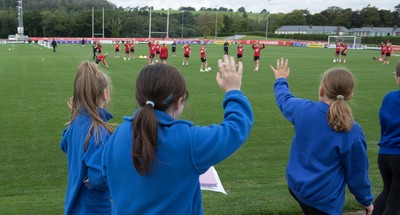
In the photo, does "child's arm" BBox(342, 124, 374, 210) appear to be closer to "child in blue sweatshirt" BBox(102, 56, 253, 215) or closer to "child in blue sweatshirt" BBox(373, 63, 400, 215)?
"child in blue sweatshirt" BBox(373, 63, 400, 215)

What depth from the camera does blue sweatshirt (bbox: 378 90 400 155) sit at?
339cm

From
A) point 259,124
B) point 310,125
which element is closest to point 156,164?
point 310,125

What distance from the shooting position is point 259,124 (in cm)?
936

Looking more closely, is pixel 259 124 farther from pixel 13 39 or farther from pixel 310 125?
pixel 13 39

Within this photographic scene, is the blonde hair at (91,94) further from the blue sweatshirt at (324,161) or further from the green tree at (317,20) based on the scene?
the green tree at (317,20)

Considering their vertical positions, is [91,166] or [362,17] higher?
[362,17]

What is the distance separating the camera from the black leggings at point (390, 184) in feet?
11.1

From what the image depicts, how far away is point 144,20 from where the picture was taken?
89750mm

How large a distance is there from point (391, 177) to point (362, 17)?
→ 119678mm

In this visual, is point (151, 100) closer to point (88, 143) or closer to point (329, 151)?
point (88, 143)

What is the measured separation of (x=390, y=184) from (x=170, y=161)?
2.59 meters

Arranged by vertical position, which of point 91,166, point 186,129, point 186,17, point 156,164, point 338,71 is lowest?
point 91,166

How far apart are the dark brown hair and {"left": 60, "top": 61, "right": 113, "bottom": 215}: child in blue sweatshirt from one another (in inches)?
24.4

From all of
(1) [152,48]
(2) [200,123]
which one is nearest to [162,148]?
(2) [200,123]
